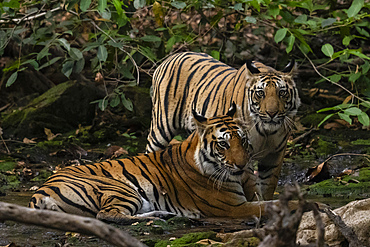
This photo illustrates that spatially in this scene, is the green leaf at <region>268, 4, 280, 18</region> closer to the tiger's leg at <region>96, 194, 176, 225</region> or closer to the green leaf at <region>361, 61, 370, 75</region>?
the green leaf at <region>361, 61, 370, 75</region>

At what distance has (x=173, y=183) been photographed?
4875 millimetres

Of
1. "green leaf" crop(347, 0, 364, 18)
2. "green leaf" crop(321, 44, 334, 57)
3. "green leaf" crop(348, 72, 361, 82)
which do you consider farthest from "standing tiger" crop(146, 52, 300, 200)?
"green leaf" crop(348, 72, 361, 82)

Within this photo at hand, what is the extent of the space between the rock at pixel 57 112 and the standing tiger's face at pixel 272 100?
484 cm

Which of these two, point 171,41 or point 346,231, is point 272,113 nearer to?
point 346,231

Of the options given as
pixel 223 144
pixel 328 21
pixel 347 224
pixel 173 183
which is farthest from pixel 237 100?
pixel 347 224

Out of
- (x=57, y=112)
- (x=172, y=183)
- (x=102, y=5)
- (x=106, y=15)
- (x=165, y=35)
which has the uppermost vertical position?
(x=102, y=5)

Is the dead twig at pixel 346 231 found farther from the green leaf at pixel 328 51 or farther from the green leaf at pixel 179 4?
the green leaf at pixel 179 4

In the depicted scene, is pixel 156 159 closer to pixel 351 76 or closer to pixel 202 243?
pixel 202 243

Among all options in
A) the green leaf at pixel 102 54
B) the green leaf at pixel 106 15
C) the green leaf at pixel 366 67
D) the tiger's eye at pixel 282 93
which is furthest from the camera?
the green leaf at pixel 366 67

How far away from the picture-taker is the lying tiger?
451 centimetres

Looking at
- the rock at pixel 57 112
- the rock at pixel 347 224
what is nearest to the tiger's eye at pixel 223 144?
the rock at pixel 347 224

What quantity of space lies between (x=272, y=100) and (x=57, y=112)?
209 inches

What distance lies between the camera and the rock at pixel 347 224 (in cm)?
304

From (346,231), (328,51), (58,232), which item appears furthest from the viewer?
(328,51)
